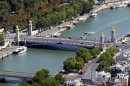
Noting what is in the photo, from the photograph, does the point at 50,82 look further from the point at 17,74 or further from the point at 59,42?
the point at 59,42

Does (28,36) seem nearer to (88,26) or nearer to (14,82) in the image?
(88,26)

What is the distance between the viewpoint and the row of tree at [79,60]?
25891mm

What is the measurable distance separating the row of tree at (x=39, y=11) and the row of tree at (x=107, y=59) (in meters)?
8.24

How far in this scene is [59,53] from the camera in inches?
1204

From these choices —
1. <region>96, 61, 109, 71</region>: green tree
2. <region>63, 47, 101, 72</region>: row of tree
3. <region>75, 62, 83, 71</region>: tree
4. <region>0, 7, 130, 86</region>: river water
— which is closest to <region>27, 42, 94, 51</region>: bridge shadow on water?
<region>0, 7, 130, 86</region>: river water

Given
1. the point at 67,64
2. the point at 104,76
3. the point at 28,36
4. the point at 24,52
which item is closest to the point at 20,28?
the point at 28,36

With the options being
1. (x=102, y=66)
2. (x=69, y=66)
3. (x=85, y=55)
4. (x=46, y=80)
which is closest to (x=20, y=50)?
(x=85, y=55)

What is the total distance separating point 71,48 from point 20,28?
198 inches

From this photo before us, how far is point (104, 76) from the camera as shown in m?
23.7

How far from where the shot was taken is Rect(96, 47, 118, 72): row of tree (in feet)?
82.7

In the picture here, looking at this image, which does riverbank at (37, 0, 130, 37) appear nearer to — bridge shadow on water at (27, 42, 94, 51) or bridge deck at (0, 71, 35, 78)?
bridge shadow on water at (27, 42, 94, 51)

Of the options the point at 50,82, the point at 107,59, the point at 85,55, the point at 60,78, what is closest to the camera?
the point at 50,82

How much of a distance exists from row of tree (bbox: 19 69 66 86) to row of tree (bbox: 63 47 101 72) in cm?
184

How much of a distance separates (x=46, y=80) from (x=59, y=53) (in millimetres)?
7587
